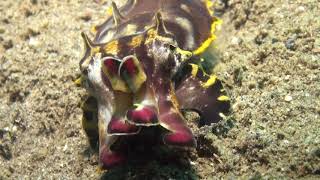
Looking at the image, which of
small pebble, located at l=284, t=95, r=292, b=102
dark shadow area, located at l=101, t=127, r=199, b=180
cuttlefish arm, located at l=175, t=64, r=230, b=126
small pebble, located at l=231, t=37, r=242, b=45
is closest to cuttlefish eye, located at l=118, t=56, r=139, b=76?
dark shadow area, located at l=101, t=127, r=199, b=180

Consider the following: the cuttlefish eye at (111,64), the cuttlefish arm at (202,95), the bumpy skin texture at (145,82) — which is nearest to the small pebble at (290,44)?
the bumpy skin texture at (145,82)

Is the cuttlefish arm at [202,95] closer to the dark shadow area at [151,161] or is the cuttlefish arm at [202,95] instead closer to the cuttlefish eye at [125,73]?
the dark shadow area at [151,161]

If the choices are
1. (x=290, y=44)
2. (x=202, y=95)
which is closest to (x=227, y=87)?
(x=202, y=95)

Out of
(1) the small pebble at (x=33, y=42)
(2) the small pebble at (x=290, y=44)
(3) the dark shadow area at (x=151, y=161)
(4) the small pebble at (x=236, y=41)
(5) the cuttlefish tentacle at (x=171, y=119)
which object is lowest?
(3) the dark shadow area at (x=151, y=161)

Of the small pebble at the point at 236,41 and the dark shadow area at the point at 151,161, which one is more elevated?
the small pebble at the point at 236,41

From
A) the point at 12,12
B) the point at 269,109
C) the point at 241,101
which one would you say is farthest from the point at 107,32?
the point at 12,12

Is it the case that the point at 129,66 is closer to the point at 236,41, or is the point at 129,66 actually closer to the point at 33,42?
the point at 236,41

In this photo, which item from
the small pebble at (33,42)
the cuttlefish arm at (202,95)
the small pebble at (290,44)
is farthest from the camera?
the small pebble at (33,42)
